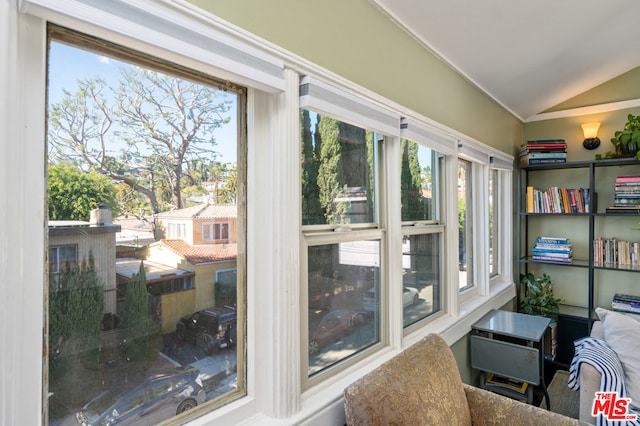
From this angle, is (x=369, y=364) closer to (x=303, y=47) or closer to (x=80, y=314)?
(x=80, y=314)

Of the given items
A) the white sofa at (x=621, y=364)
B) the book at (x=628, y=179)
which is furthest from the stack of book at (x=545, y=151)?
the white sofa at (x=621, y=364)

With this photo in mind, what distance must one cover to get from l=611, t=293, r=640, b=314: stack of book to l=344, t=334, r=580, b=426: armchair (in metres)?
2.35

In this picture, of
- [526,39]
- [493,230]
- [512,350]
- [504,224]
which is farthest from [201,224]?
[504,224]

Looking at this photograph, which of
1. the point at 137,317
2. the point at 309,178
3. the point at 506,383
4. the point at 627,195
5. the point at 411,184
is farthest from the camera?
the point at 627,195

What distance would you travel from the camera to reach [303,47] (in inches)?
52.3

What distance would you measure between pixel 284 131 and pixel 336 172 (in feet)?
1.47

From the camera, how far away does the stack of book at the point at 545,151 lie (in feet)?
11.2

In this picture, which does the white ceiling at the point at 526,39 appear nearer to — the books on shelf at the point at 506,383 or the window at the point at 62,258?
the window at the point at 62,258

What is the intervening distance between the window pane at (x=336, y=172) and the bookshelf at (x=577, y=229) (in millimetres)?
2491

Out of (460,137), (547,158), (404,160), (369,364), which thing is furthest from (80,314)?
(547,158)

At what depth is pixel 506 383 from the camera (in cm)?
241

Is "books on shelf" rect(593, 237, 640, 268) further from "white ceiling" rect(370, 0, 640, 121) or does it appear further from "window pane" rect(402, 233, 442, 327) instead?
"window pane" rect(402, 233, 442, 327)

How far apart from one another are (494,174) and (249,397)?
124 inches

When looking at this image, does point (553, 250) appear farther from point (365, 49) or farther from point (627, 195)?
point (365, 49)
